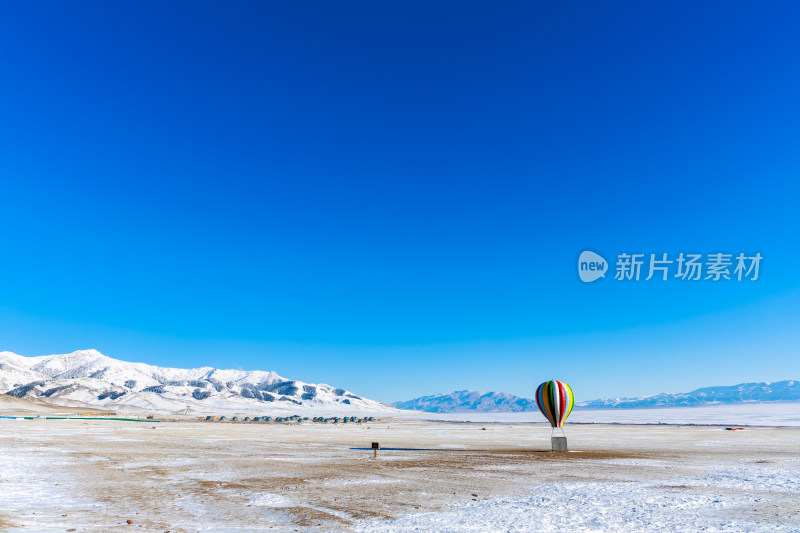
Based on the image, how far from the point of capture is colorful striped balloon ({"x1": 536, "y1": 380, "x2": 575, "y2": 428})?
4006 cm

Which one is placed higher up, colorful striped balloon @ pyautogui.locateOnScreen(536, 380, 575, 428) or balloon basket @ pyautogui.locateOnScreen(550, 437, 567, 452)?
colorful striped balloon @ pyautogui.locateOnScreen(536, 380, 575, 428)

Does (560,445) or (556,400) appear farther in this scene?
Answer: (556,400)

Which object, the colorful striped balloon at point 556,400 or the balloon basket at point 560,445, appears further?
the colorful striped balloon at point 556,400

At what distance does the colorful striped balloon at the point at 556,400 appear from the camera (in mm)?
40062

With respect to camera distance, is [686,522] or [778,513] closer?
[686,522]

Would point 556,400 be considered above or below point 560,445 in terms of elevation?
above

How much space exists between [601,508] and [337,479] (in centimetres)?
1099

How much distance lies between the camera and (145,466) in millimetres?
25641

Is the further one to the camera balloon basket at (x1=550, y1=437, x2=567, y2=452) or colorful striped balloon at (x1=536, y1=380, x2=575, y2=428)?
colorful striped balloon at (x1=536, y1=380, x2=575, y2=428)

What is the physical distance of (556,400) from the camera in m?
40.0

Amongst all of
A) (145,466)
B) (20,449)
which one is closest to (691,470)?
(145,466)

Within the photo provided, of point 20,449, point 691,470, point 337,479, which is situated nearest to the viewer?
point 337,479

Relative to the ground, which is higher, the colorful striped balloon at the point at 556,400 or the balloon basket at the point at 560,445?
the colorful striped balloon at the point at 556,400

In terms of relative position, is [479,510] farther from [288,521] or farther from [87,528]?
[87,528]
